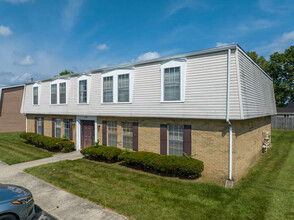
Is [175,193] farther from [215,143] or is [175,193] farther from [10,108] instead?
[10,108]

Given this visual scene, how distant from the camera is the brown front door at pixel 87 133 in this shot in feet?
46.0

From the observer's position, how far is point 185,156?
9125 mm

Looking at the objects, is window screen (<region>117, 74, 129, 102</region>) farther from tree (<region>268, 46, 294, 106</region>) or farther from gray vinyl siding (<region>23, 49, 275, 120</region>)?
tree (<region>268, 46, 294, 106</region>)

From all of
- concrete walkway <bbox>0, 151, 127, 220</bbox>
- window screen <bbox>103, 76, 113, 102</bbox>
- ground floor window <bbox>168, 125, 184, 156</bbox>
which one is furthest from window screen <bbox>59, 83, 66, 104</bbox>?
ground floor window <bbox>168, 125, 184, 156</bbox>

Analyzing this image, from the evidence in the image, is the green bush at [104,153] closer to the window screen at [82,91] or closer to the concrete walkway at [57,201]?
the concrete walkway at [57,201]

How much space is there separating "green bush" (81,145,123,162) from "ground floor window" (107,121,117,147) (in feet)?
2.97

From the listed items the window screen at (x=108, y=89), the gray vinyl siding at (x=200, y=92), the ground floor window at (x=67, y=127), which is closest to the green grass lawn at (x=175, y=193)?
the gray vinyl siding at (x=200, y=92)

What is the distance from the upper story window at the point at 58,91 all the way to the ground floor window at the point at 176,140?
983 cm

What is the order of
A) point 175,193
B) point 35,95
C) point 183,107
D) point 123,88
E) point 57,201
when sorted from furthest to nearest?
point 35,95
point 123,88
point 183,107
point 175,193
point 57,201

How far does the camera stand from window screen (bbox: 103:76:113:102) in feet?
40.0

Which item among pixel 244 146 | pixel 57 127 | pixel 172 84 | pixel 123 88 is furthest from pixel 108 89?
pixel 244 146

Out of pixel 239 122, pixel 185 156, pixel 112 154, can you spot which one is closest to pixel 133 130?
pixel 112 154

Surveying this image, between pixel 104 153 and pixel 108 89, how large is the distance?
4.13 m

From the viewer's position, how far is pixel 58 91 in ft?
51.9
